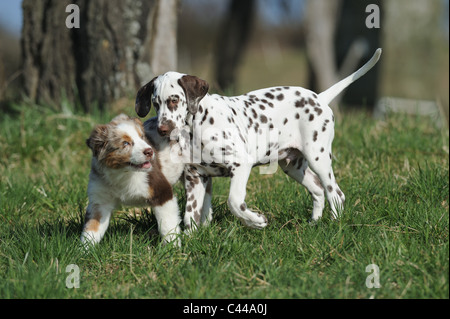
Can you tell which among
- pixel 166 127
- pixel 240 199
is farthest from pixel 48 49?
pixel 240 199

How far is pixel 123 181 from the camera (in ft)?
14.8

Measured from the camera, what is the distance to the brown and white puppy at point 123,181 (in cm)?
441

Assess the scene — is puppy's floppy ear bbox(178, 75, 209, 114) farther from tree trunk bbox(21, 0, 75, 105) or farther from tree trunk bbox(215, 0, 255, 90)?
tree trunk bbox(215, 0, 255, 90)

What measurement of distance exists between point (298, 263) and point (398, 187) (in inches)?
68.0

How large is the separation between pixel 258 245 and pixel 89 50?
465 cm

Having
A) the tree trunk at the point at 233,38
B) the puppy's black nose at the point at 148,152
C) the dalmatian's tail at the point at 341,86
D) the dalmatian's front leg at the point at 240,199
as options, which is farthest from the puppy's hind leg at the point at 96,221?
the tree trunk at the point at 233,38

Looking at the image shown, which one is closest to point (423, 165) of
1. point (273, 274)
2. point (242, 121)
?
point (242, 121)

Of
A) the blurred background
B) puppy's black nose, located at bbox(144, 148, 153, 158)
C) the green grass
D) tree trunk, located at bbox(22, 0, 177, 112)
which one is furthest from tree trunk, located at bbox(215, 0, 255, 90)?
puppy's black nose, located at bbox(144, 148, 153, 158)

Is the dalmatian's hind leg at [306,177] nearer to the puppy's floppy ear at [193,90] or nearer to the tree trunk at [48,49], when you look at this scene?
the puppy's floppy ear at [193,90]

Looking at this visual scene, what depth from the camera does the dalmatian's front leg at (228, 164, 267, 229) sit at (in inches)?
173

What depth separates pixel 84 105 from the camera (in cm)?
811

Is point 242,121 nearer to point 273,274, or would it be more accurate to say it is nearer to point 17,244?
point 273,274

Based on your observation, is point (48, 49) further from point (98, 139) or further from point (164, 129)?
point (164, 129)
